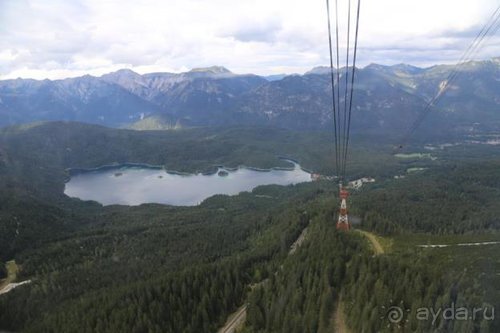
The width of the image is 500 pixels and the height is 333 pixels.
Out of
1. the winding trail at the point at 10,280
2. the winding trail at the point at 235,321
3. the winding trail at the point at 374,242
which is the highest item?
the winding trail at the point at 374,242

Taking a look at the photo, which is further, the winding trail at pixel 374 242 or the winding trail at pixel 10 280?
the winding trail at pixel 10 280

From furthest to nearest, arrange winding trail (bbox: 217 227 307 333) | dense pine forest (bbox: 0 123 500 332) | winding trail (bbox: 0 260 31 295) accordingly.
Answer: winding trail (bbox: 0 260 31 295), winding trail (bbox: 217 227 307 333), dense pine forest (bbox: 0 123 500 332)

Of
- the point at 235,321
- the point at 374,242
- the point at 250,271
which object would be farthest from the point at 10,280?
the point at 374,242

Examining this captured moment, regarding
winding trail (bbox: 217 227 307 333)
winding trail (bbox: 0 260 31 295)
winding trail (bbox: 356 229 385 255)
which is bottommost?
winding trail (bbox: 0 260 31 295)

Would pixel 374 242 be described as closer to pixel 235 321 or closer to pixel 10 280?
pixel 235 321

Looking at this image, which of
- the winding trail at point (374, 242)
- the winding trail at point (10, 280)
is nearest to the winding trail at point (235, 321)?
the winding trail at point (374, 242)

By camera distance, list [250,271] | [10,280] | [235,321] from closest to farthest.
Result: [235,321] < [250,271] < [10,280]

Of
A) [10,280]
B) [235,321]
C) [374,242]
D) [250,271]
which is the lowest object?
[10,280]

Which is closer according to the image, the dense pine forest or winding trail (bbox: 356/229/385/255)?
the dense pine forest

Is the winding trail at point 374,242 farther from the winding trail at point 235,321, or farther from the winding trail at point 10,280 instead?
the winding trail at point 10,280

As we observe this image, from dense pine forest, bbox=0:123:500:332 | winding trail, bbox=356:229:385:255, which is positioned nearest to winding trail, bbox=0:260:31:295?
dense pine forest, bbox=0:123:500:332

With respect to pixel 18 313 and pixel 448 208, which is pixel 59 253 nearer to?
pixel 18 313

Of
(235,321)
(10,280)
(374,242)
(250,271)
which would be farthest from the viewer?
(10,280)

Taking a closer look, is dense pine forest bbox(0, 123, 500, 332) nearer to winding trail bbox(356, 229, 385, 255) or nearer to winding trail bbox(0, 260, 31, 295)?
winding trail bbox(356, 229, 385, 255)
